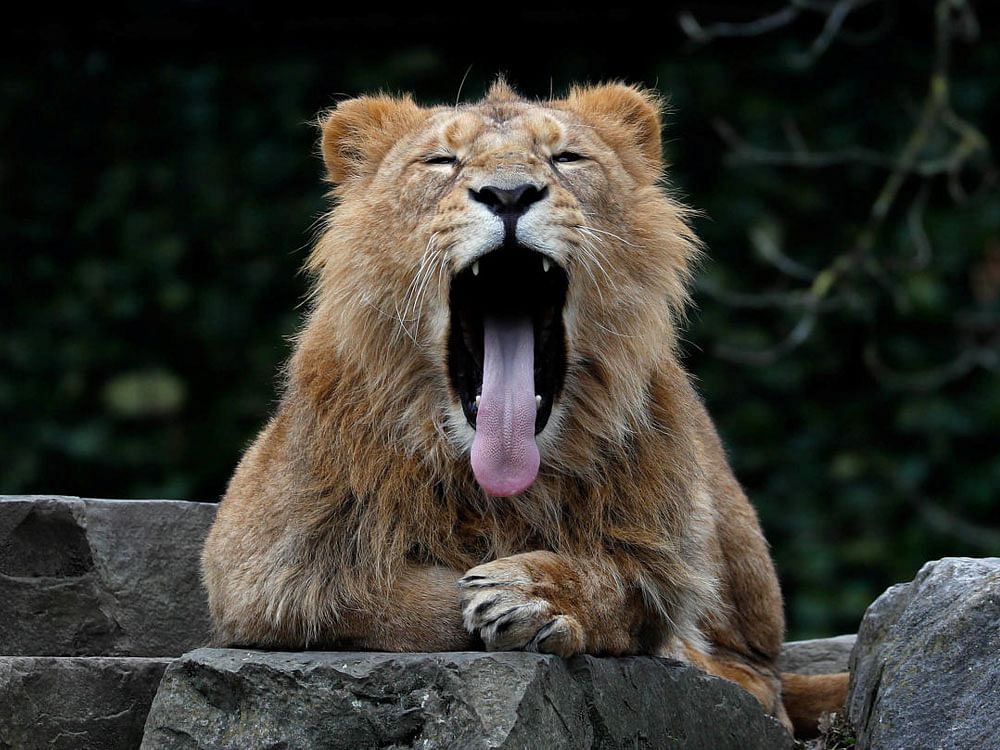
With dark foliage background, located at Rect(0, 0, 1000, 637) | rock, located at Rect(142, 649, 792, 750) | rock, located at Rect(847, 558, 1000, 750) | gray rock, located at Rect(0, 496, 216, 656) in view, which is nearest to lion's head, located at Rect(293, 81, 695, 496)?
rock, located at Rect(142, 649, 792, 750)

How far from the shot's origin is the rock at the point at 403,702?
3.39 meters

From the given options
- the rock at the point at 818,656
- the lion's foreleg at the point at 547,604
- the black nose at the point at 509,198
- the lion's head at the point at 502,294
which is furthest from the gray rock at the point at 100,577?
the rock at the point at 818,656

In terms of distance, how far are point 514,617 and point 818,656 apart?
8.18ft

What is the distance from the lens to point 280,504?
3.93m

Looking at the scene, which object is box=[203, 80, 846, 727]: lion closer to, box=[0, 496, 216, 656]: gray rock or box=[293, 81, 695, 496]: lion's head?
box=[293, 81, 695, 496]: lion's head

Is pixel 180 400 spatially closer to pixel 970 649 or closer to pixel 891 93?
pixel 891 93

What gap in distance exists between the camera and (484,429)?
3773 millimetres

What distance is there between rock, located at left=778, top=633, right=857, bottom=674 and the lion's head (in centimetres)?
192

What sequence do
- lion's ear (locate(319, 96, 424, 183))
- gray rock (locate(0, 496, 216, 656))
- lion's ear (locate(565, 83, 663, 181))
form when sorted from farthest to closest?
gray rock (locate(0, 496, 216, 656)) → lion's ear (locate(565, 83, 663, 181)) → lion's ear (locate(319, 96, 424, 183))

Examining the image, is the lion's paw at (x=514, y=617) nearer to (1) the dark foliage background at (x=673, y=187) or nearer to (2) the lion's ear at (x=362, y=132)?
(2) the lion's ear at (x=362, y=132)

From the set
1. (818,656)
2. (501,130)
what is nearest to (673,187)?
(818,656)

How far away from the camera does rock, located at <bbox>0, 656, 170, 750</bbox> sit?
3.98 metres

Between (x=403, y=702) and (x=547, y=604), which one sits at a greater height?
(x=547, y=604)

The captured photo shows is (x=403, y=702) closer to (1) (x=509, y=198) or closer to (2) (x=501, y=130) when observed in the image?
(1) (x=509, y=198)
